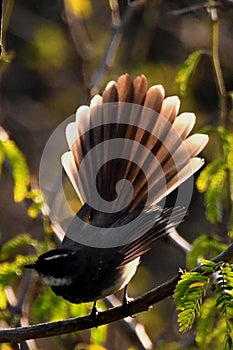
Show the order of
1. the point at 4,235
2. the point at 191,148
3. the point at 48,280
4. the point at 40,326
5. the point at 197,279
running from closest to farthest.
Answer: the point at 197,279 → the point at 40,326 → the point at 48,280 → the point at 191,148 → the point at 4,235

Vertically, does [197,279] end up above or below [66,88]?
above

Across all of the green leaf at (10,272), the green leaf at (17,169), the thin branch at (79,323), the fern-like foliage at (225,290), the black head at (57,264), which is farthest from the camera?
the green leaf at (17,169)

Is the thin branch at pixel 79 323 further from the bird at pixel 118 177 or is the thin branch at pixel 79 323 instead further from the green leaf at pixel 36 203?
the green leaf at pixel 36 203

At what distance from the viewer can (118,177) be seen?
13.3ft

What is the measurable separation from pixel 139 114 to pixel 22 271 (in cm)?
88

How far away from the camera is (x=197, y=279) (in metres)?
2.55

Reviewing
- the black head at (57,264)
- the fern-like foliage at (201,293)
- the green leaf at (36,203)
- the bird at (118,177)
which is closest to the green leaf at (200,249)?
the bird at (118,177)

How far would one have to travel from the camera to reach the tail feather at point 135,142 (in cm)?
388

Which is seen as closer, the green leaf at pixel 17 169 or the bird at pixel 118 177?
the bird at pixel 118 177

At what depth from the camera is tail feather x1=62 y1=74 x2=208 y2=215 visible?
388 cm

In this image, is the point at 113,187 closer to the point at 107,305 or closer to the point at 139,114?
the point at 139,114

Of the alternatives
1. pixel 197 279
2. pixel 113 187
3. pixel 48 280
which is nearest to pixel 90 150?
pixel 113 187

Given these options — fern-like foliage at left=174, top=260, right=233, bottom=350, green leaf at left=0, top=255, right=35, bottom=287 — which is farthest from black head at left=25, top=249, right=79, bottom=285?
fern-like foliage at left=174, top=260, right=233, bottom=350

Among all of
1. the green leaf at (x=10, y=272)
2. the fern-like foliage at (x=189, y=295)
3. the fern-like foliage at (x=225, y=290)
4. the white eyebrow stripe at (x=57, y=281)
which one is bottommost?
the green leaf at (x=10, y=272)
